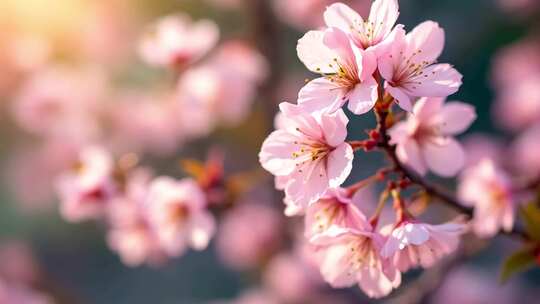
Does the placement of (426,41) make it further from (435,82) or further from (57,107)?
(57,107)

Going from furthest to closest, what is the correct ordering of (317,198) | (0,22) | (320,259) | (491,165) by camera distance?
(0,22) < (491,165) < (320,259) < (317,198)

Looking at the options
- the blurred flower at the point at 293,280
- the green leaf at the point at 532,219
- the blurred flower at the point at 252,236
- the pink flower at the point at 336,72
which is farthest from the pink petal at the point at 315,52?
the blurred flower at the point at 252,236

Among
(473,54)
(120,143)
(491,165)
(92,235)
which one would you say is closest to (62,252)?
(92,235)

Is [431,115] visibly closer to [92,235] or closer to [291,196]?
[291,196]

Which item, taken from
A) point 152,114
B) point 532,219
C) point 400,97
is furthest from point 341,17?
point 152,114

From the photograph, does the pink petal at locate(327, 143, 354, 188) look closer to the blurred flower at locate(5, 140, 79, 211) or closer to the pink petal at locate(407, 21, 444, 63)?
the pink petal at locate(407, 21, 444, 63)

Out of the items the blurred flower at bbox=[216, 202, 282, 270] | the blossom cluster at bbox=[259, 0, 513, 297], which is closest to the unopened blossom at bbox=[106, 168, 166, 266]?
the blossom cluster at bbox=[259, 0, 513, 297]
